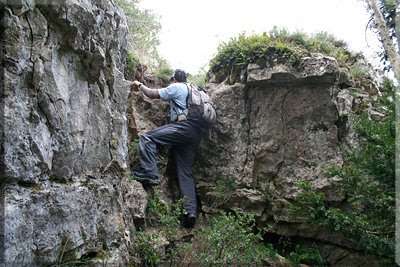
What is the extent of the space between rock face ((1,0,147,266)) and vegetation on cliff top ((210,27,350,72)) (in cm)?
318

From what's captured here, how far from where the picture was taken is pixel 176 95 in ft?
22.1

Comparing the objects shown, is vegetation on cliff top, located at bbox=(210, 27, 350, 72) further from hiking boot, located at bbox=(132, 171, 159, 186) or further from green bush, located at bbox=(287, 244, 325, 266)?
green bush, located at bbox=(287, 244, 325, 266)

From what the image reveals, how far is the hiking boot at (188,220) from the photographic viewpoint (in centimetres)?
630

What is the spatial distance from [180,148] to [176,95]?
3.50ft

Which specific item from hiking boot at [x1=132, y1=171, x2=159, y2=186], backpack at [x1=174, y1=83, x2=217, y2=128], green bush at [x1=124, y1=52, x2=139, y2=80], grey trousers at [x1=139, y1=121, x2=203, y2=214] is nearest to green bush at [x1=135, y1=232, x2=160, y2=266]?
hiking boot at [x1=132, y1=171, x2=159, y2=186]

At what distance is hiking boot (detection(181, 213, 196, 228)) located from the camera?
6.30 metres

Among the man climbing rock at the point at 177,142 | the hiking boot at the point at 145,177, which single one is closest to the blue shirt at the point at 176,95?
the man climbing rock at the point at 177,142

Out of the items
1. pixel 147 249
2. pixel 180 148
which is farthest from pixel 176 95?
pixel 147 249

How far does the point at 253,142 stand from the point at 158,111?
2.17m

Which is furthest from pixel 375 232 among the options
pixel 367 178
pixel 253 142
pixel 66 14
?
pixel 66 14

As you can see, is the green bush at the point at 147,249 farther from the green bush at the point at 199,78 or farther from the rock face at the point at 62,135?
the green bush at the point at 199,78

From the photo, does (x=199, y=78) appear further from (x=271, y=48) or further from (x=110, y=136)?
(x=110, y=136)

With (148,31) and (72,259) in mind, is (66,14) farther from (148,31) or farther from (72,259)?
(148,31)

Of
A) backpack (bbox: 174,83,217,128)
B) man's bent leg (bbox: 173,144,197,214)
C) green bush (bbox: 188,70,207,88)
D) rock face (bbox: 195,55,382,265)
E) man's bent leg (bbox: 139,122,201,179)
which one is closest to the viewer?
man's bent leg (bbox: 139,122,201,179)
